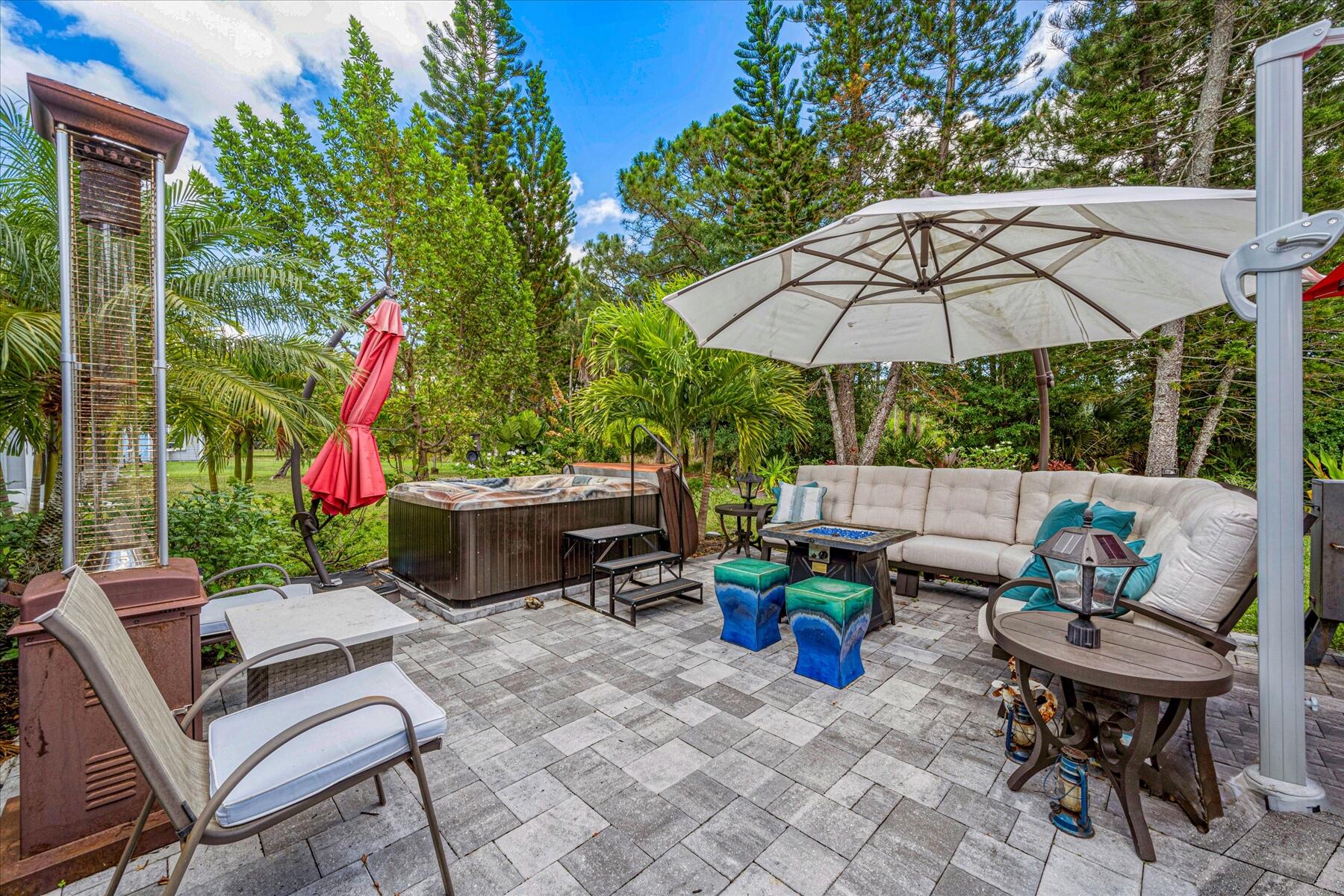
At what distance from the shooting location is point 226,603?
2971mm

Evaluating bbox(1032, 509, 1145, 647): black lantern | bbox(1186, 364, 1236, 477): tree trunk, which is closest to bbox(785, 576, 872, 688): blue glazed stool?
bbox(1032, 509, 1145, 647): black lantern

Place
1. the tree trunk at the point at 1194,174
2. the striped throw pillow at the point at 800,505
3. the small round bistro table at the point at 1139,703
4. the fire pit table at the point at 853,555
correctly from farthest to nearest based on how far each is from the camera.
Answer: the tree trunk at the point at 1194,174, the striped throw pillow at the point at 800,505, the fire pit table at the point at 853,555, the small round bistro table at the point at 1139,703

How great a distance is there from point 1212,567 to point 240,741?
379cm

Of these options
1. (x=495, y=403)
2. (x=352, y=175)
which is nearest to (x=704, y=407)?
(x=495, y=403)

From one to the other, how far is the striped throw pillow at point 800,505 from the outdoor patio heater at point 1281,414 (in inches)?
126

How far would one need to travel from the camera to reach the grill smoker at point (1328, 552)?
111 inches

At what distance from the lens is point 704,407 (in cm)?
568

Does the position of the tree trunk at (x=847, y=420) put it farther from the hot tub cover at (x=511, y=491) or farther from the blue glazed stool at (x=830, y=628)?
the blue glazed stool at (x=830, y=628)

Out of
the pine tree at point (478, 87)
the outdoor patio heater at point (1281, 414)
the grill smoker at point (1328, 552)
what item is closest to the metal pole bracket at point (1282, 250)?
the outdoor patio heater at point (1281, 414)

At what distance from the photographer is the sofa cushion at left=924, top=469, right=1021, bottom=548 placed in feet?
14.5

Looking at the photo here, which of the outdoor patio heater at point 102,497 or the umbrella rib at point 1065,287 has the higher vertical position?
the umbrella rib at point 1065,287

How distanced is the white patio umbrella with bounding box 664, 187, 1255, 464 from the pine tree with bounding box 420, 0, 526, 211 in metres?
11.0

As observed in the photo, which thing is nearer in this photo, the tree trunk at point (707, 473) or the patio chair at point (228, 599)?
the patio chair at point (228, 599)

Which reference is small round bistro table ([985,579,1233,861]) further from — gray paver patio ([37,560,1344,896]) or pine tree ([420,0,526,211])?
pine tree ([420,0,526,211])
